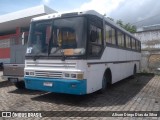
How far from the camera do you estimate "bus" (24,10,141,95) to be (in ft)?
24.6

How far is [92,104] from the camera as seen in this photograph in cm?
780

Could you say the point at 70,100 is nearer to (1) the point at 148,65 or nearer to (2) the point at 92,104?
(2) the point at 92,104

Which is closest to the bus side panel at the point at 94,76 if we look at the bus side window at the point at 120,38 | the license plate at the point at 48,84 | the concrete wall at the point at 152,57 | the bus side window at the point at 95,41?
the bus side window at the point at 95,41

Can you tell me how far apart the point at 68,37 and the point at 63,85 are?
165cm

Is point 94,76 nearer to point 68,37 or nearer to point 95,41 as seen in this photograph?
point 95,41

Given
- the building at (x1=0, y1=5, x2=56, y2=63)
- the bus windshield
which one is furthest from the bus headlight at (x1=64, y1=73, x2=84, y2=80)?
the building at (x1=0, y1=5, x2=56, y2=63)

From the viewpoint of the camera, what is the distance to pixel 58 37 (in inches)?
314

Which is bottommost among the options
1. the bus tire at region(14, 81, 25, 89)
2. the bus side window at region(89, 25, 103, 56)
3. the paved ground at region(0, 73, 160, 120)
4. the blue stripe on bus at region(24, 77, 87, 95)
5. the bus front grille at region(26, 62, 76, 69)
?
the paved ground at region(0, 73, 160, 120)

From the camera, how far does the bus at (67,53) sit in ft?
24.6

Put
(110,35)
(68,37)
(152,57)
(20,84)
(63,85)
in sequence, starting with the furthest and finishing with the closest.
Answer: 1. (152,57)
2. (20,84)
3. (110,35)
4. (68,37)
5. (63,85)

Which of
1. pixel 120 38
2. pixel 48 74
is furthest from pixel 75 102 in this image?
pixel 120 38

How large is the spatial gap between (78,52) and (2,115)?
9.91 ft

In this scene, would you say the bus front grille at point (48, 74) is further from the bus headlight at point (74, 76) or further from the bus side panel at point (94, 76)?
the bus side panel at point (94, 76)

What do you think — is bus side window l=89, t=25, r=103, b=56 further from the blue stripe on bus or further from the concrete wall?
the concrete wall
